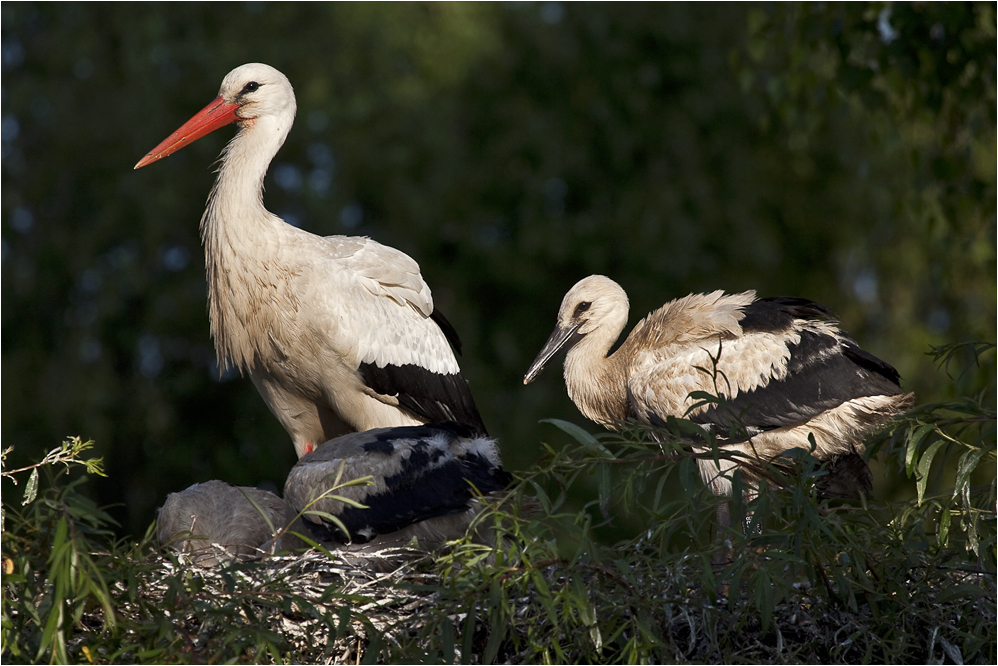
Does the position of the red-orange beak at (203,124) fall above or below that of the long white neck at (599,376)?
above

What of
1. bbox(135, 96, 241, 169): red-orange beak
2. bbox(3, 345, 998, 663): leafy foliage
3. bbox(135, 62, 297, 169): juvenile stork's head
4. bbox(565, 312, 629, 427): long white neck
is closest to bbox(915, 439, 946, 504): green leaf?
bbox(3, 345, 998, 663): leafy foliage

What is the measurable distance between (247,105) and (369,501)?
1.72 meters

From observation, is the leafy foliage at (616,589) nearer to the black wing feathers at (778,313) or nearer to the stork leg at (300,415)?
the black wing feathers at (778,313)

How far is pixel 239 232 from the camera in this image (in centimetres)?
387

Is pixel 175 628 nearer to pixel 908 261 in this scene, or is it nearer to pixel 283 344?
pixel 283 344

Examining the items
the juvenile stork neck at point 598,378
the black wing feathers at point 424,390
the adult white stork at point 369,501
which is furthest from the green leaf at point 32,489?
the juvenile stork neck at point 598,378

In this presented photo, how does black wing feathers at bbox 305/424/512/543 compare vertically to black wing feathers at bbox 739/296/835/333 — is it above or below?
below

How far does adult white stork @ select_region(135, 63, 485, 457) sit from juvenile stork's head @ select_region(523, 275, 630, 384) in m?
0.49

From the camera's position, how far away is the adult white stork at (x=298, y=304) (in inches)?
152

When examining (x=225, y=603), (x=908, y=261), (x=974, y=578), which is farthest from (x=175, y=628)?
(x=908, y=261)

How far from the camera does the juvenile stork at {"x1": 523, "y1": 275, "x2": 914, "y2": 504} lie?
3742mm

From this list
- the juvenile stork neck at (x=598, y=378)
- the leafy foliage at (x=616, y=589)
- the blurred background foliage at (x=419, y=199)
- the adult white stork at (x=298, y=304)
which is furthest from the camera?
the blurred background foliage at (x=419, y=199)

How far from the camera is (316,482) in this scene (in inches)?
121

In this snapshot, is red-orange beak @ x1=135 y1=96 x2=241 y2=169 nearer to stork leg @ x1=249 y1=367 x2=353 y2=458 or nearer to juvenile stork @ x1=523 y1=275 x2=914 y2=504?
stork leg @ x1=249 y1=367 x2=353 y2=458
